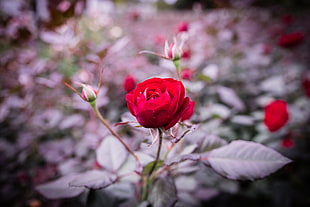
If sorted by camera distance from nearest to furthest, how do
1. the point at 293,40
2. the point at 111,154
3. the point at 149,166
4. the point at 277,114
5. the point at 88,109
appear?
the point at 149,166 < the point at 111,154 < the point at 277,114 < the point at 88,109 < the point at 293,40

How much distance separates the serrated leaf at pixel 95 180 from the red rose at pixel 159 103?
0.61 feet

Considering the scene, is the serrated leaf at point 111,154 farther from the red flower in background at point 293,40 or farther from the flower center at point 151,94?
the red flower in background at point 293,40

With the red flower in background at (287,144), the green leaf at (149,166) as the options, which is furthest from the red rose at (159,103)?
the red flower in background at (287,144)

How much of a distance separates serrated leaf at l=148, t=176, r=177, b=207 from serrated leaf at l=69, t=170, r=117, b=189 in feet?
0.33

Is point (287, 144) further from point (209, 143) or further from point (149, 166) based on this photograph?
point (149, 166)

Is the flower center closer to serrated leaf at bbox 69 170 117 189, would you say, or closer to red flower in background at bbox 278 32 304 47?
serrated leaf at bbox 69 170 117 189

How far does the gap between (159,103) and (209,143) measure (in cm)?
25

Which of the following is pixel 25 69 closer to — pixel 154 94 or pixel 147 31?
pixel 154 94

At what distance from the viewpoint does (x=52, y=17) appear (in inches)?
38.0

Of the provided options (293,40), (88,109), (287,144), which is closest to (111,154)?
(88,109)

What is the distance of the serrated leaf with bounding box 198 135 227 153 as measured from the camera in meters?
0.48

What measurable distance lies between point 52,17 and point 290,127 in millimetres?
1295

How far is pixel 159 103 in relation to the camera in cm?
31

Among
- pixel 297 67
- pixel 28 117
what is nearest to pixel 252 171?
pixel 28 117
